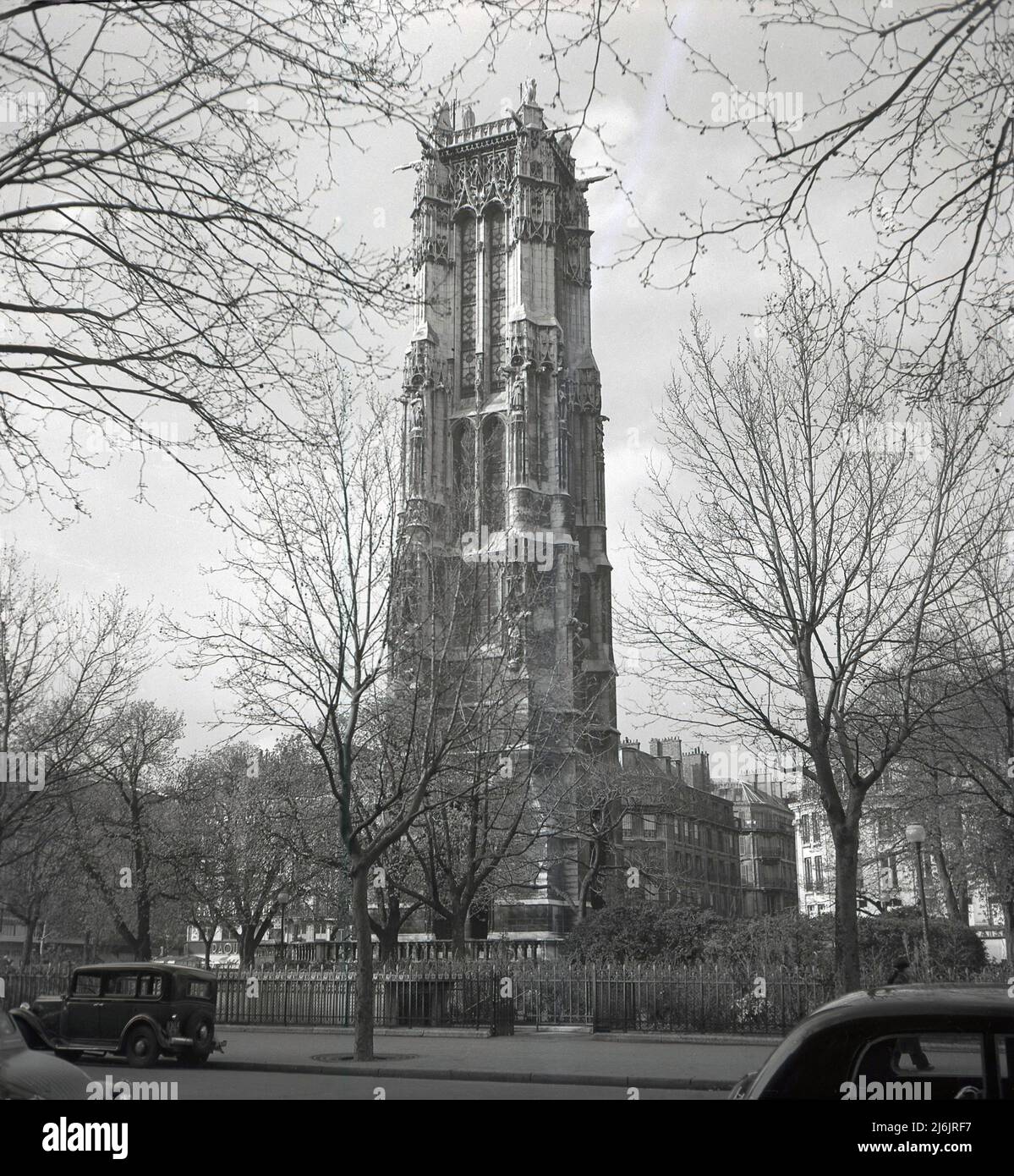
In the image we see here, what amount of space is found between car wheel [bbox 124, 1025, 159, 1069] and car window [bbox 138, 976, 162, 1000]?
508 mm

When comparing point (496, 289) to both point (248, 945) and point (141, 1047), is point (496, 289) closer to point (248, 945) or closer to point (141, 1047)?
point (248, 945)

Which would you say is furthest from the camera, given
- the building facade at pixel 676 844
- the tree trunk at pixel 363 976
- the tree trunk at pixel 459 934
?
the building facade at pixel 676 844

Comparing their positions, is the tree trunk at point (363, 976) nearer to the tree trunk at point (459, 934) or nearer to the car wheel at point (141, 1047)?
the car wheel at point (141, 1047)

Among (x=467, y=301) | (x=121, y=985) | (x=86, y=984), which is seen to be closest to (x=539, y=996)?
(x=121, y=985)

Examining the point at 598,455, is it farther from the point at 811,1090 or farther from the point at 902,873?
the point at 811,1090

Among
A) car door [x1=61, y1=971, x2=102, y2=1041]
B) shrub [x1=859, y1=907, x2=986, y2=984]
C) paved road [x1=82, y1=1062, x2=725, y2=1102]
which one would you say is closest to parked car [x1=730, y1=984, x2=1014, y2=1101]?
paved road [x1=82, y1=1062, x2=725, y2=1102]

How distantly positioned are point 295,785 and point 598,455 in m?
29.3

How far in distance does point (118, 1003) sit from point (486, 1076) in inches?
265

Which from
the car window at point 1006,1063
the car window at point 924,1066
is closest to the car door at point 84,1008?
the car window at point 924,1066

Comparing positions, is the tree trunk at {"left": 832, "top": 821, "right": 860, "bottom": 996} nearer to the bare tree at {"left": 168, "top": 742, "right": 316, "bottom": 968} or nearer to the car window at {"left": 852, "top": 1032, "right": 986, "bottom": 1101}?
the car window at {"left": 852, "top": 1032, "right": 986, "bottom": 1101}

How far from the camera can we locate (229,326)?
912 centimetres

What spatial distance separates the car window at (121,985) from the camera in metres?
19.0

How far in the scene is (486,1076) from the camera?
53.3ft

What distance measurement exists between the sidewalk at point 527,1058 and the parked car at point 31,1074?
10.1m
